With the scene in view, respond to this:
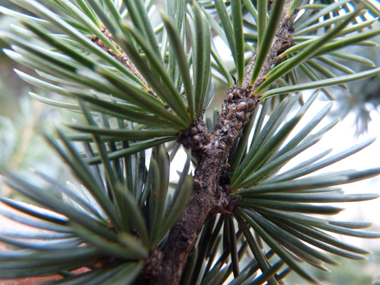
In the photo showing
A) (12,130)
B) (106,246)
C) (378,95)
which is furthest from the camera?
(12,130)

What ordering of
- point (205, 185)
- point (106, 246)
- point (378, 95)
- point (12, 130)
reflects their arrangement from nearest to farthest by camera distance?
point (106, 246) < point (205, 185) < point (378, 95) < point (12, 130)

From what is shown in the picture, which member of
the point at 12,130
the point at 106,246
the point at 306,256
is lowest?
the point at 306,256

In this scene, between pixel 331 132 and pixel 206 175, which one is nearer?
pixel 206 175

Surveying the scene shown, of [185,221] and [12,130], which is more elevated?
[12,130]

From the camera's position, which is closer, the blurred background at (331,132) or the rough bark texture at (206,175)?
the rough bark texture at (206,175)

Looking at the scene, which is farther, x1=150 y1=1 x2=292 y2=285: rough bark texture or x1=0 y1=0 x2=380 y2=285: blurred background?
x1=0 y1=0 x2=380 y2=285: blurred background

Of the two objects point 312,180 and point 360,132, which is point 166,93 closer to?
point 312,180

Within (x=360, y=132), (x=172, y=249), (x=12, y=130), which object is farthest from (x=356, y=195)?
(x=12, y=130)

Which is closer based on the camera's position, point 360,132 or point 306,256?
point 306,256
